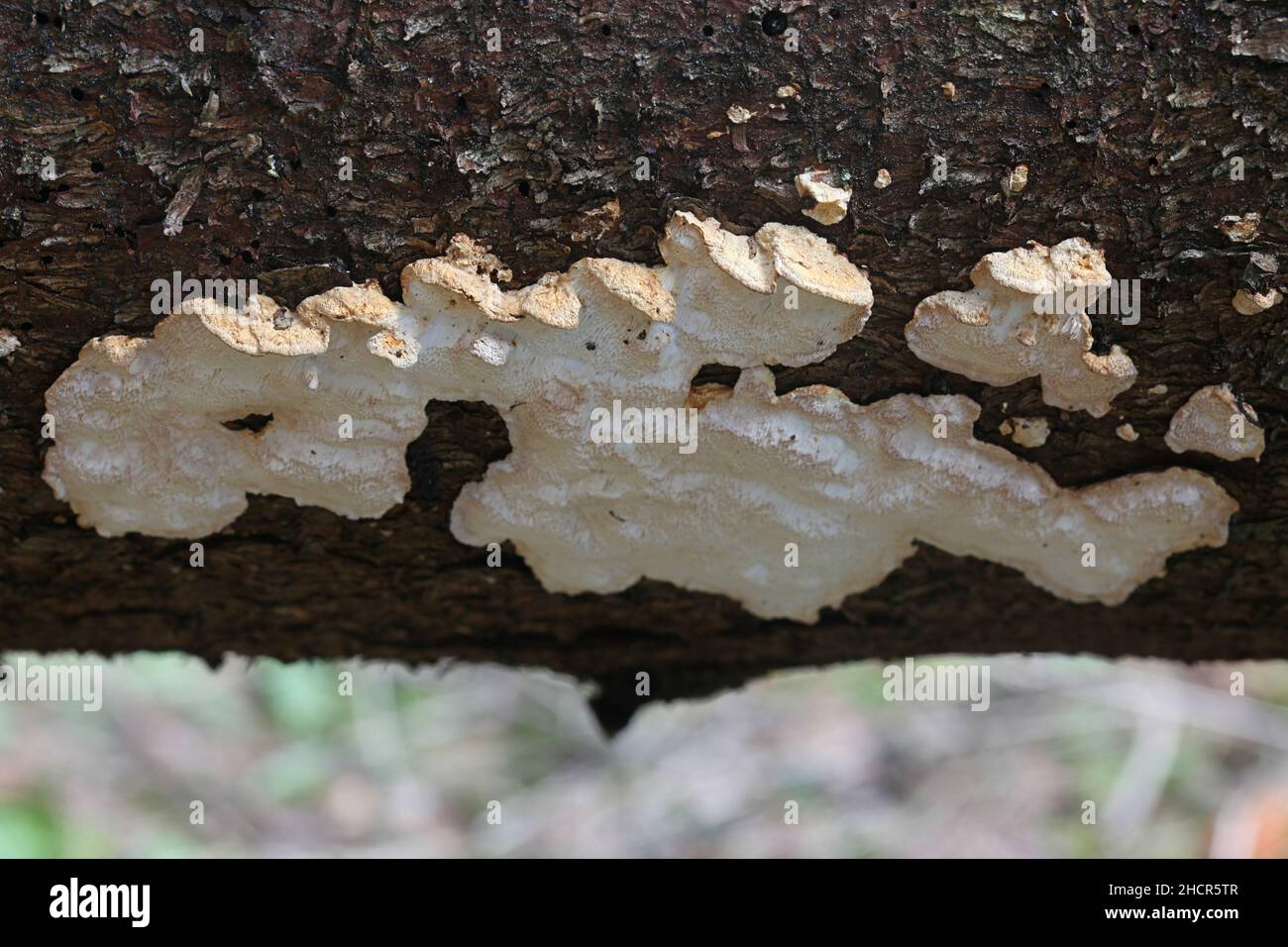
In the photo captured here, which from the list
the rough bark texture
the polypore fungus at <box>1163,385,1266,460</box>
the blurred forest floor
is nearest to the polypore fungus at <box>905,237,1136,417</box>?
the rough bark texture

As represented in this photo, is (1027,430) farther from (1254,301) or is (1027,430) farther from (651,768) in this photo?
(651,768)

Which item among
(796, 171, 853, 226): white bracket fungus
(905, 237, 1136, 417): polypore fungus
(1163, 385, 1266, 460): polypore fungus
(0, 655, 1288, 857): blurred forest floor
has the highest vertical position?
(796, 171, 853, 226): white bracket fungus

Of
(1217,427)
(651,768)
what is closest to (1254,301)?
(1217,427)

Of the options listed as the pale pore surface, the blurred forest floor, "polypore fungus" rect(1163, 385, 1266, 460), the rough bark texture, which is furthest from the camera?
the blurred forest floor

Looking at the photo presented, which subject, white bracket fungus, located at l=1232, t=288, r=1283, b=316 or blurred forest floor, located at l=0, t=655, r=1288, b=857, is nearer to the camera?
white bracket fungus, located at l=1232, t=288, r=1283, b=316

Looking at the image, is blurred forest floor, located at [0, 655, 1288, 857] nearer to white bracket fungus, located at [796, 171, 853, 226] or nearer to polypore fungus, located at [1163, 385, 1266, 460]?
polypore fungus, located at [1163, 385, 1266, 460]

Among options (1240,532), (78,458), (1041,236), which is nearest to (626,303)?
(1041,236)

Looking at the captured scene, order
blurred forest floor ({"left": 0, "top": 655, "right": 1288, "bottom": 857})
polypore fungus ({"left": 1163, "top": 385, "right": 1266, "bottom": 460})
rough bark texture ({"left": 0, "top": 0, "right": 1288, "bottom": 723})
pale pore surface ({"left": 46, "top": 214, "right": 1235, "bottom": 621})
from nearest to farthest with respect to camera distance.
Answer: rough bark texture ({"left": 0, "top": 0, "right": 1288, "bottom": 723}) < pale pore surface ({"left": 46, "top": 214, "right": 1235, "bottom": 621}) < polypore fungus ({"left": 1163, "top": 385, "right": 1266, "bottom": 460}) < blurred forest floor ({"left": 0, "top": 655, "right": 1288, "bottom": 857})
